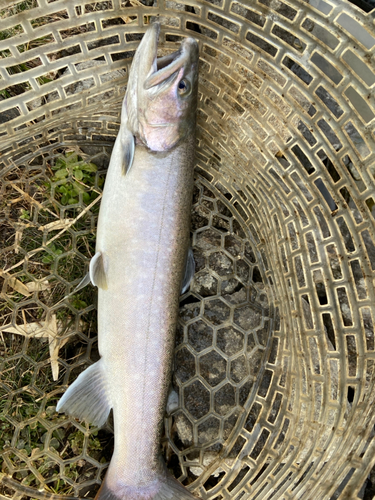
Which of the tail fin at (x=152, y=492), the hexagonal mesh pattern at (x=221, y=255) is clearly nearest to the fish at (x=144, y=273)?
the tail fin at (x=152, y=492)

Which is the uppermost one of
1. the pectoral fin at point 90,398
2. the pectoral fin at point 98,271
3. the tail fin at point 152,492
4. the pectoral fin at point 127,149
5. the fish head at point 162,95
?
the fish head at point 162,95

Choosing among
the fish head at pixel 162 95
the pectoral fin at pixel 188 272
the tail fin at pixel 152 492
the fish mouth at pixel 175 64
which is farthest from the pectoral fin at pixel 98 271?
the tail fin at pixel 152 492

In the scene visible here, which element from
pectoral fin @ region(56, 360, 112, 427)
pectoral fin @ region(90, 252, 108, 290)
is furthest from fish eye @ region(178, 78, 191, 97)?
pectoral fin @ region(56, 360, 112, 427)

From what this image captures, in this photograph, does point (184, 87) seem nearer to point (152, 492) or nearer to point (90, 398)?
point (90, 398)

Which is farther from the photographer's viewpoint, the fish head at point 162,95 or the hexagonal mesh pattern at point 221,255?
the hexagonal mesh pattern at point 221,255

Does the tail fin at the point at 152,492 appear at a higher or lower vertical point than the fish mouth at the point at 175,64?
lower

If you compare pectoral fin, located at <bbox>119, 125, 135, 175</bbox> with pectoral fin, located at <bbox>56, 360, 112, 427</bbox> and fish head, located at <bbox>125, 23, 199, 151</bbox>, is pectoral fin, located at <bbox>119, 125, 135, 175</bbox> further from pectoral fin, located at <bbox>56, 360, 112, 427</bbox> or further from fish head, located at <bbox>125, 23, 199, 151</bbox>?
→ pectoral fin, located at <bbox>56, 360, 112, 427</bbox>

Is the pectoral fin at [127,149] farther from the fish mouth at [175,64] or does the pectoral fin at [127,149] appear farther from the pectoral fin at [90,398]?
the pectoral fin at [90,398]

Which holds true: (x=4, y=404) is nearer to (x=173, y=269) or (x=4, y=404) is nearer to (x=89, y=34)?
(x=173, y=269)
